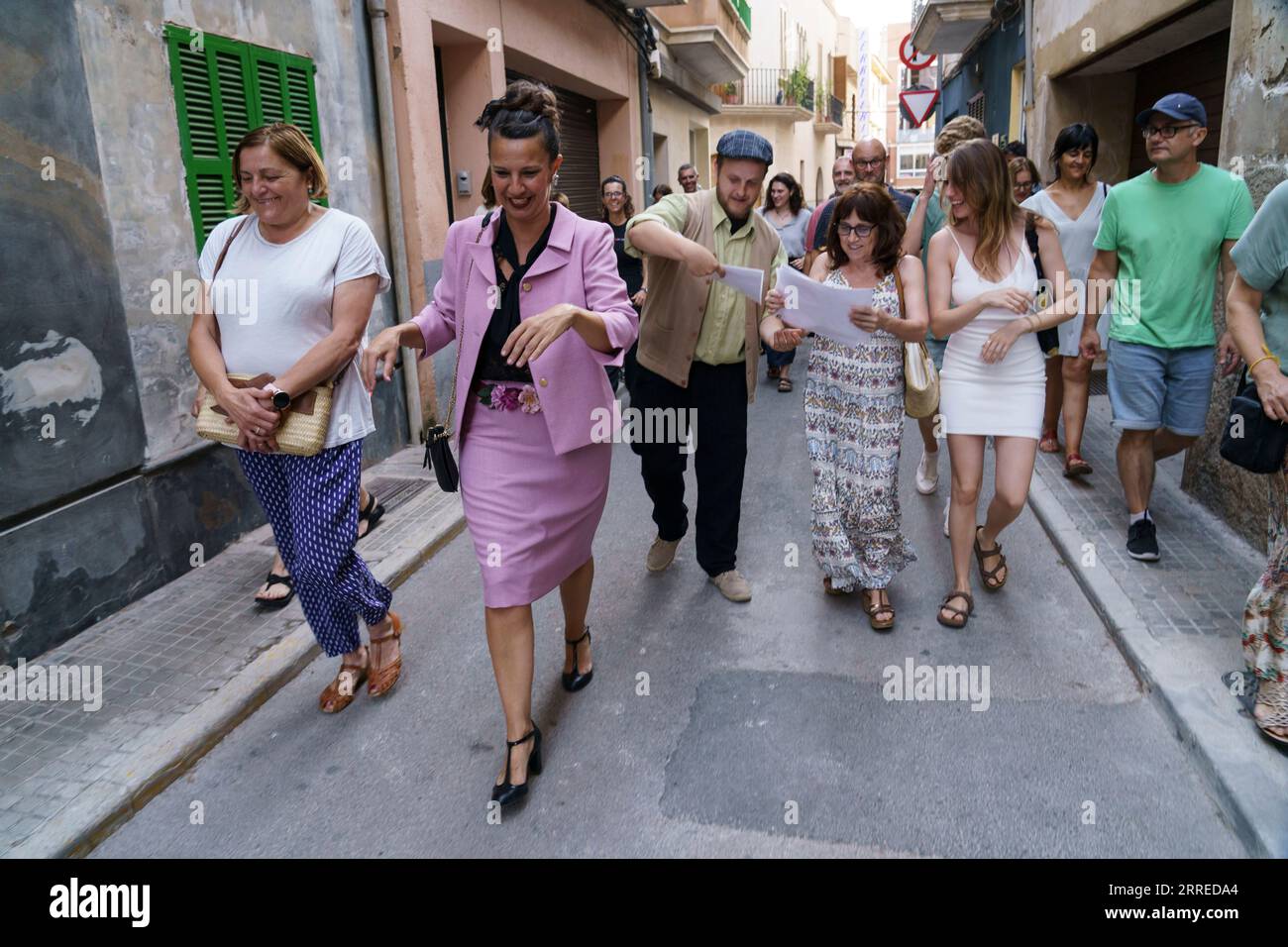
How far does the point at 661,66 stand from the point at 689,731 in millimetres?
15105

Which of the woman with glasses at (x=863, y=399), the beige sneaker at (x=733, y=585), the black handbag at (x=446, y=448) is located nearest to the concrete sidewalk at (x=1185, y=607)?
the woman with glasses at (x=863, y=399)

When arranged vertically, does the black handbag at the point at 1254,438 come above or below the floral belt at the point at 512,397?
below

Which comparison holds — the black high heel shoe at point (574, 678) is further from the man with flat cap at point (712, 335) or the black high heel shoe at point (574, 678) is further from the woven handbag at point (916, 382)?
the woven handbag at point (916, 382)

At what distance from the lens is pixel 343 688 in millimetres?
3844

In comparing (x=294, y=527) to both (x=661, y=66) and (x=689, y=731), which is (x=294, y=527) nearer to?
(x=689, y=731)

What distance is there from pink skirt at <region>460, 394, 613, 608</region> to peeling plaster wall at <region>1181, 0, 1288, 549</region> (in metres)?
3.62

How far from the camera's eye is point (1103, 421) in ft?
24.7

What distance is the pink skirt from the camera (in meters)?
3.15

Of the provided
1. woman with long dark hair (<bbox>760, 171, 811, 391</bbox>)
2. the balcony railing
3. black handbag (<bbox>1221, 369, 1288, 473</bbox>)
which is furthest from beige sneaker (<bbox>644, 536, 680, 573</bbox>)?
the balcony railing

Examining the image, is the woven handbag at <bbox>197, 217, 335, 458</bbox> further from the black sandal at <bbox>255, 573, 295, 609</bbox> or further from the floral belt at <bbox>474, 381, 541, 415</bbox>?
the black sandal at <bbox>255, 573, 295, 609</bbox>

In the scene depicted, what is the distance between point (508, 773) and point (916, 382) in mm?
2378

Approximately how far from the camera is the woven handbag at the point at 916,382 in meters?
4.29

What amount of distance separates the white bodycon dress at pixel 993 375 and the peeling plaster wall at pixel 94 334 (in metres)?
3.82

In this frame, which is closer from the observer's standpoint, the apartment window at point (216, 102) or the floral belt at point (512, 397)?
the floral belt at point (512, 397)
